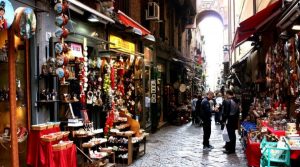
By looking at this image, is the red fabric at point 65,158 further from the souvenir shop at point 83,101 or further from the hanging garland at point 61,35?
the hanging garland at point 61,35

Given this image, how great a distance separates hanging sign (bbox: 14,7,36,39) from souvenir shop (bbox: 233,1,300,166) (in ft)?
14.5

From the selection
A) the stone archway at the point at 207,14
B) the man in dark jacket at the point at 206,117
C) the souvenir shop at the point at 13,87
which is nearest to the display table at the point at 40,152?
the souvenir shop at the point at 13,87

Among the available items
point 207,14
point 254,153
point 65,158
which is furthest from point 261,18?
point 207,14

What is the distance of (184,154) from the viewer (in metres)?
11.8

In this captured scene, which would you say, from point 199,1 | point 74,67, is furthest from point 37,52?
point 199,1

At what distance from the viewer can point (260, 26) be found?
30.3ft

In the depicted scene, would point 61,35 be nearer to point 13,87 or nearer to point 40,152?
Result: point 13,87

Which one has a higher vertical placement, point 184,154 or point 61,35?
point 61,35

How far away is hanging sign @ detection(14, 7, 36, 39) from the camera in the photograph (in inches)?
245

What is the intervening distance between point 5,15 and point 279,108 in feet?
21.1

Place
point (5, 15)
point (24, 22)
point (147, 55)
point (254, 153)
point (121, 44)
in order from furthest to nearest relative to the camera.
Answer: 1. point (147, 55)
2. point (121, 44)
3. point (254, 153)
4. point (24, 22)
5. point (5, 15)

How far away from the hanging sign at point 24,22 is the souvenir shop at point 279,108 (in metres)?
4.43

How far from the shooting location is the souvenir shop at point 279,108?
21.4 ft

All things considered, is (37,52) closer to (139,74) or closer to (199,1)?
(139,74)
